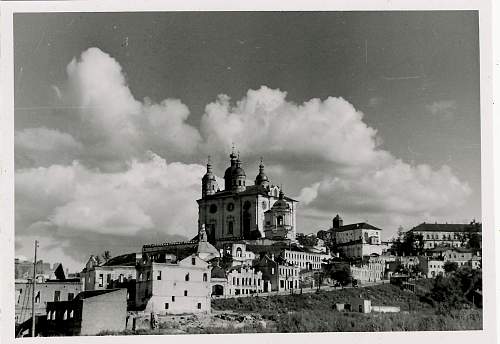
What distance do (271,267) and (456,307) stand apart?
12.4ft

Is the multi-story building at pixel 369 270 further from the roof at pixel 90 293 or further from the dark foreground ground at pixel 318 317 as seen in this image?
the roof at pixel 90 293

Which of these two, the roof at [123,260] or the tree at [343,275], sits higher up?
the roof at [123,260]

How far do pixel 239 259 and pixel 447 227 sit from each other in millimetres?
3950

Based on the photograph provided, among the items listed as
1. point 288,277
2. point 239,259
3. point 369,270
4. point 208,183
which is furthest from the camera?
point 369,270

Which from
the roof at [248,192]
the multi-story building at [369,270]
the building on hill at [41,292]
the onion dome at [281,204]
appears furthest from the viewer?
the multi-story building at [369,270]

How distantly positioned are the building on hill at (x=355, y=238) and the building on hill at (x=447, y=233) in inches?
32.0

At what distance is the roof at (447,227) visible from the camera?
11195 millimetres

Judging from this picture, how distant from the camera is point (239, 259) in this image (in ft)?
45.2

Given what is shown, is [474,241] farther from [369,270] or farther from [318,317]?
[369,270]

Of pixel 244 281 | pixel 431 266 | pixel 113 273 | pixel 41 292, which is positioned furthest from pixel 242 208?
pixel 41 292

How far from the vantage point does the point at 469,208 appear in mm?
11320

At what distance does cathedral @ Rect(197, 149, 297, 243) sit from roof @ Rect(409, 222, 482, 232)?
219cm

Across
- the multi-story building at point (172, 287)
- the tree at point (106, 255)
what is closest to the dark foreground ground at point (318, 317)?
the multi-story building at point (172, 287)

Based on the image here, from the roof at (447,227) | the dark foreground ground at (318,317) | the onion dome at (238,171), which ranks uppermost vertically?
the onion dome at (238,171)
